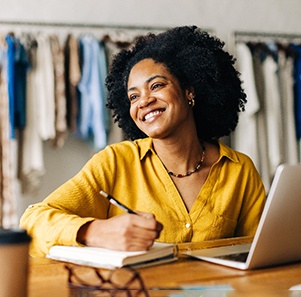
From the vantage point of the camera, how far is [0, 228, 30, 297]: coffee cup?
74 cm

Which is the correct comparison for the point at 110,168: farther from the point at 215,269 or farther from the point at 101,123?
the point at 101,123

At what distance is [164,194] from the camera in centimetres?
186

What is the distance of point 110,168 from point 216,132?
592 millimetres

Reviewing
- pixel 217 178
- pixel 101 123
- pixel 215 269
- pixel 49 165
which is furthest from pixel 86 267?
pixel 49 165

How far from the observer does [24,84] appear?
3648 millimetres

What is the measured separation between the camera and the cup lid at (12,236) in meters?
0.74

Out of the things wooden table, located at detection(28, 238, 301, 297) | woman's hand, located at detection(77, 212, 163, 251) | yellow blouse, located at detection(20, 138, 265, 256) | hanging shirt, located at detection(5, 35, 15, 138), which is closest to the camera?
wooden table, located at detection(28, 238, 301, 297)

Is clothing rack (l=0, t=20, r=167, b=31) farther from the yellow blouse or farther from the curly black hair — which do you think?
Result: the yellow blouse

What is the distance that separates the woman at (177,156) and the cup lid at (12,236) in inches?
29.9

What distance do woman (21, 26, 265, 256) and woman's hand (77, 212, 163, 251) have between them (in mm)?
350

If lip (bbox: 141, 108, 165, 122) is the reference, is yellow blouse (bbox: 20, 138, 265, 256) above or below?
below

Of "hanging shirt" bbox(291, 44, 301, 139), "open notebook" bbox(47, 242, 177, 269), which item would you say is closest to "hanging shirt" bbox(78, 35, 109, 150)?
"hanging shirt" bbox(291, 44, 301, 139)

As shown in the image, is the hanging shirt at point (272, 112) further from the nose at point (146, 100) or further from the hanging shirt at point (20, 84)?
the nose at point (146, 100)

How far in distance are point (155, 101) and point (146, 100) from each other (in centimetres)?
4
